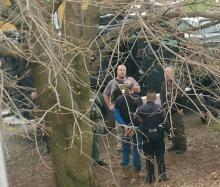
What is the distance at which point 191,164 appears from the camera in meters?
12.6

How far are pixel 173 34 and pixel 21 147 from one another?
527cm

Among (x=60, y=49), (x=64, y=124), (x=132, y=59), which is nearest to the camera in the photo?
(x=60, y=49)

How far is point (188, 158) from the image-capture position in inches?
511

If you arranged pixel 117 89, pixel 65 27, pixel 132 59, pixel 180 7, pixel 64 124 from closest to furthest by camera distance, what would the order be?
pixel 180 7 < pixel 65 27 < pixel 64 124 < pixel 117 89 < pixel 132 59

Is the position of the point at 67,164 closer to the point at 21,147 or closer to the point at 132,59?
the point at 21,147

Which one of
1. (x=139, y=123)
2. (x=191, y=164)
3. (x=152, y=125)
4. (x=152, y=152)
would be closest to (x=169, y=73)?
(x=152, y=125)

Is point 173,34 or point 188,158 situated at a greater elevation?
point 173,34

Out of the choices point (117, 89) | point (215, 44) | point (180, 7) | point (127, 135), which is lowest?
point (127, 135)

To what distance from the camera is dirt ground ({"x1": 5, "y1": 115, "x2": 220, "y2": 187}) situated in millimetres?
11656

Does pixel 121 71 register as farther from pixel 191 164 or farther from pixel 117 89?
pixel 191 164

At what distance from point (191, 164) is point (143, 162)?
3.13 ft

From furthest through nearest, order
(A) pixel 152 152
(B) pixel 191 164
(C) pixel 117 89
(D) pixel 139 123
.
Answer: (B) pixel 191 164 → (C) pixel 117 89 → (A) pixel 152 152 → (D) pixel 139 123

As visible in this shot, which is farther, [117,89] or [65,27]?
[117,89]

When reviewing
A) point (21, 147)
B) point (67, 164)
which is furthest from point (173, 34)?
point (21, 147)
